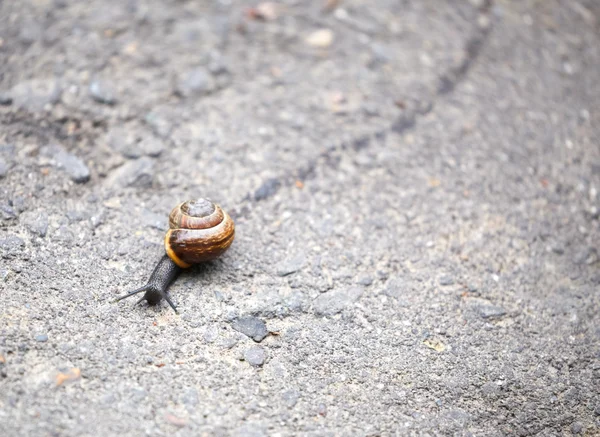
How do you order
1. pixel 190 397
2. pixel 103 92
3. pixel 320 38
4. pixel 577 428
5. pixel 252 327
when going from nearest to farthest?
1. pixel 190 397
2. pixel 577 428
3. pixel 252 327
4. pixel 103 92
5. pixel 320 38

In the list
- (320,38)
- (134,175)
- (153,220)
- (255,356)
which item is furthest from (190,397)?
(320,38)

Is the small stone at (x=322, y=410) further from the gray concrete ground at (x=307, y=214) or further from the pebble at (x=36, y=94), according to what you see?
the pebble at (x=36, y=94)

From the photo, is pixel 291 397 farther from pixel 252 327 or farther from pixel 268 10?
pixel 268 10

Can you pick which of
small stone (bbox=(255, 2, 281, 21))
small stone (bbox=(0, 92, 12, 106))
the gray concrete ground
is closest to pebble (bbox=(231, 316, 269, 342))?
the gray concrete ground

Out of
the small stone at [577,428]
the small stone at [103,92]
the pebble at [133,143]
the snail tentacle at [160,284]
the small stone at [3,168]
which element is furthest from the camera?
the small stone at [103,92]

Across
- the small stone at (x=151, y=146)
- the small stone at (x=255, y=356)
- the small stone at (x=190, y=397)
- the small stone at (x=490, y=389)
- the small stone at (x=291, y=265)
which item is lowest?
the small stone at (x=490, y=389)

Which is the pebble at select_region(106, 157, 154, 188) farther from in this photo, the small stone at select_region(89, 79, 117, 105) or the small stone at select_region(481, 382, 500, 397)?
the small stone at select_region(481, 382, 500, 397)

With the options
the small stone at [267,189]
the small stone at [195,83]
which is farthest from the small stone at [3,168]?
the small stone at [267,189]
